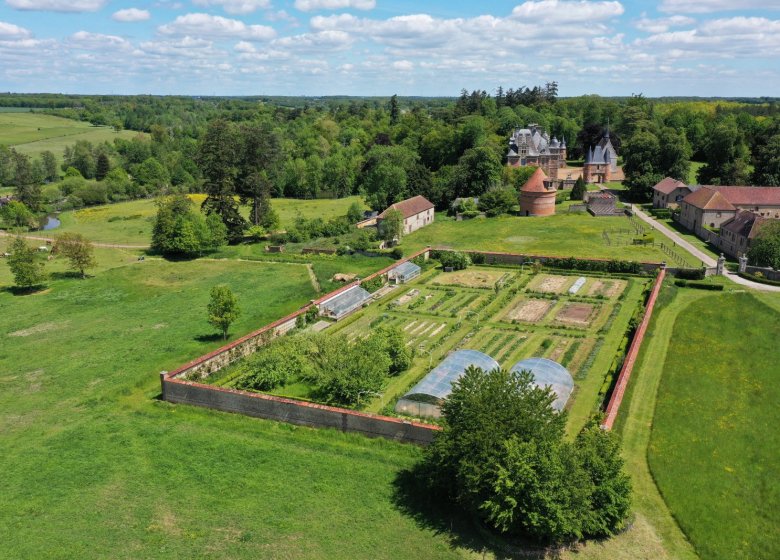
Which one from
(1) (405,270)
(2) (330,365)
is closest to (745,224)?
(1) (405,270)

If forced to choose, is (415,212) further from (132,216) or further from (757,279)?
(132,216)

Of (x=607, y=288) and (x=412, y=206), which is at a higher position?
(x=412, y=206)

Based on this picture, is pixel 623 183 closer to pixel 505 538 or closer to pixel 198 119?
pixel 505 538

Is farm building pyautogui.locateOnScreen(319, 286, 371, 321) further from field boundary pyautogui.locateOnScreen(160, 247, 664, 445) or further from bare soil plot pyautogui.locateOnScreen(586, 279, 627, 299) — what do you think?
bare soil plot pyautogui.locateOnScreen(586, 279, 627, 299)

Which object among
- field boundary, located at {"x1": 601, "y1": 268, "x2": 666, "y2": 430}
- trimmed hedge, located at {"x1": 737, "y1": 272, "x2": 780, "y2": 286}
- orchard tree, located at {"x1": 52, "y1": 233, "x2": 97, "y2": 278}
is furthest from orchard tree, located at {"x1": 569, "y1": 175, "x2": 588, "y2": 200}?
orchard tree, located at {"x1": 52, "y1": 233, "x2": 97, "y2": 278}

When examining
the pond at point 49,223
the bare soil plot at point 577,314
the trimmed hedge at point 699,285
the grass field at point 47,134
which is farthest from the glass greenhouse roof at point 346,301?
the grass field at point 47,134

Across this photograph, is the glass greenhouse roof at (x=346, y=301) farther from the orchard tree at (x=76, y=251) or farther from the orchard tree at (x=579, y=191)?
the orchard tree at (x=579, y=191)
